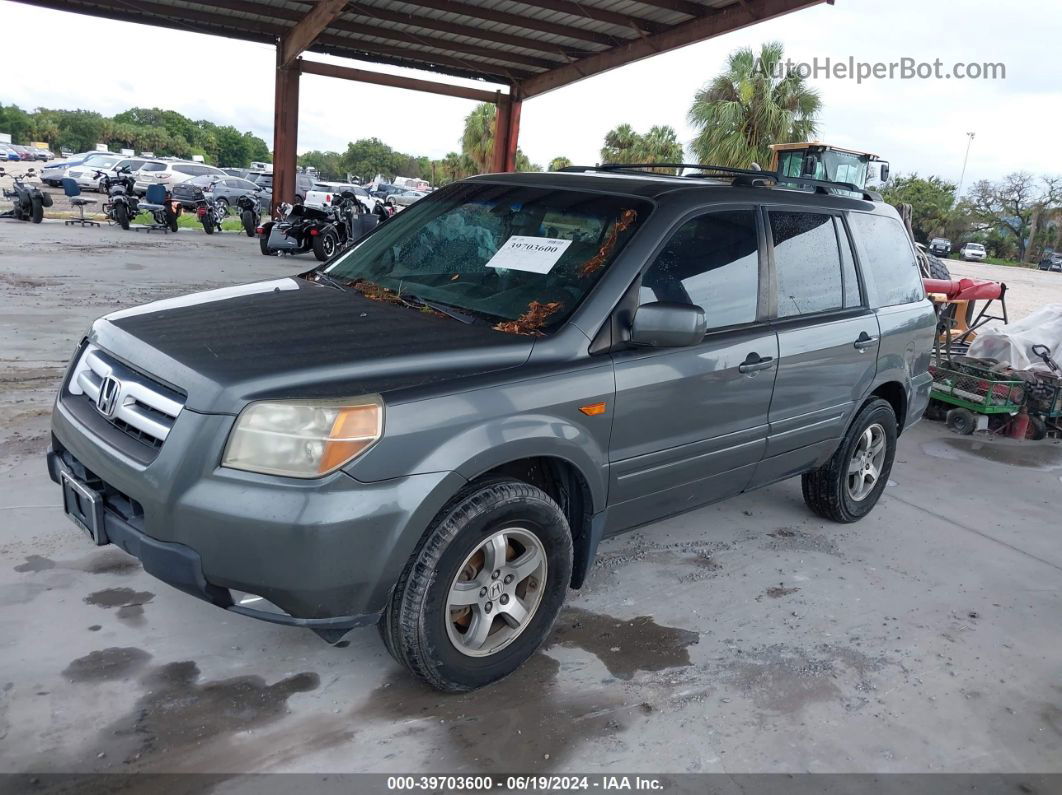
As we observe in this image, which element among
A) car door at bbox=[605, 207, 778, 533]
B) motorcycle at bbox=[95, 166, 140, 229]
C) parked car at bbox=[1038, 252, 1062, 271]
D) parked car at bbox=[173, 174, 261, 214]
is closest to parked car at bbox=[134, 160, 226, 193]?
parked car at bbox=[173, 174, 261, 214]

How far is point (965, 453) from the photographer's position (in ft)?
22.4

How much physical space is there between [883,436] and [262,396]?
3.76m

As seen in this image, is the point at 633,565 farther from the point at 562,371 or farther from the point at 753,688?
the point at 562,371

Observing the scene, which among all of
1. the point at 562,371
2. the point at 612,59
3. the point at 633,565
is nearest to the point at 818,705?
the point at 633,565

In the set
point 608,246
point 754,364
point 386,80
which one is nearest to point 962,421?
point 754,364

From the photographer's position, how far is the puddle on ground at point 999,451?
6.71 m

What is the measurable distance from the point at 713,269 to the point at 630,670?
5.56 feet

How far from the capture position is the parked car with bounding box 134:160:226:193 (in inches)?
1079

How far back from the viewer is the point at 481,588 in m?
2.93

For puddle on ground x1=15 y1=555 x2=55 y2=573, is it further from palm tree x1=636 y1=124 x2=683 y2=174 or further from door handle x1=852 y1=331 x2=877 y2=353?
palm tree x1=636 y1=124 x2=683 y2=174

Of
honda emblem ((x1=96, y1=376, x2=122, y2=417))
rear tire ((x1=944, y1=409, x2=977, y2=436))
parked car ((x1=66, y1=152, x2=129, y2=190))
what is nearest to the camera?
honda emblem ((x1=96, y1=376, x2=122, y2=417))

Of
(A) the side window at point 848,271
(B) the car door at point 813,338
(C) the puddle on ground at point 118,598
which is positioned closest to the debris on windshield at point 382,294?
(C) the puddle on ground at point 118,598

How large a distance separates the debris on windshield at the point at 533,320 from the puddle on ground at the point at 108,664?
5.71ft

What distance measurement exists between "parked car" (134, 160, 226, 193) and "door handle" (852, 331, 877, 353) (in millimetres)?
25819
